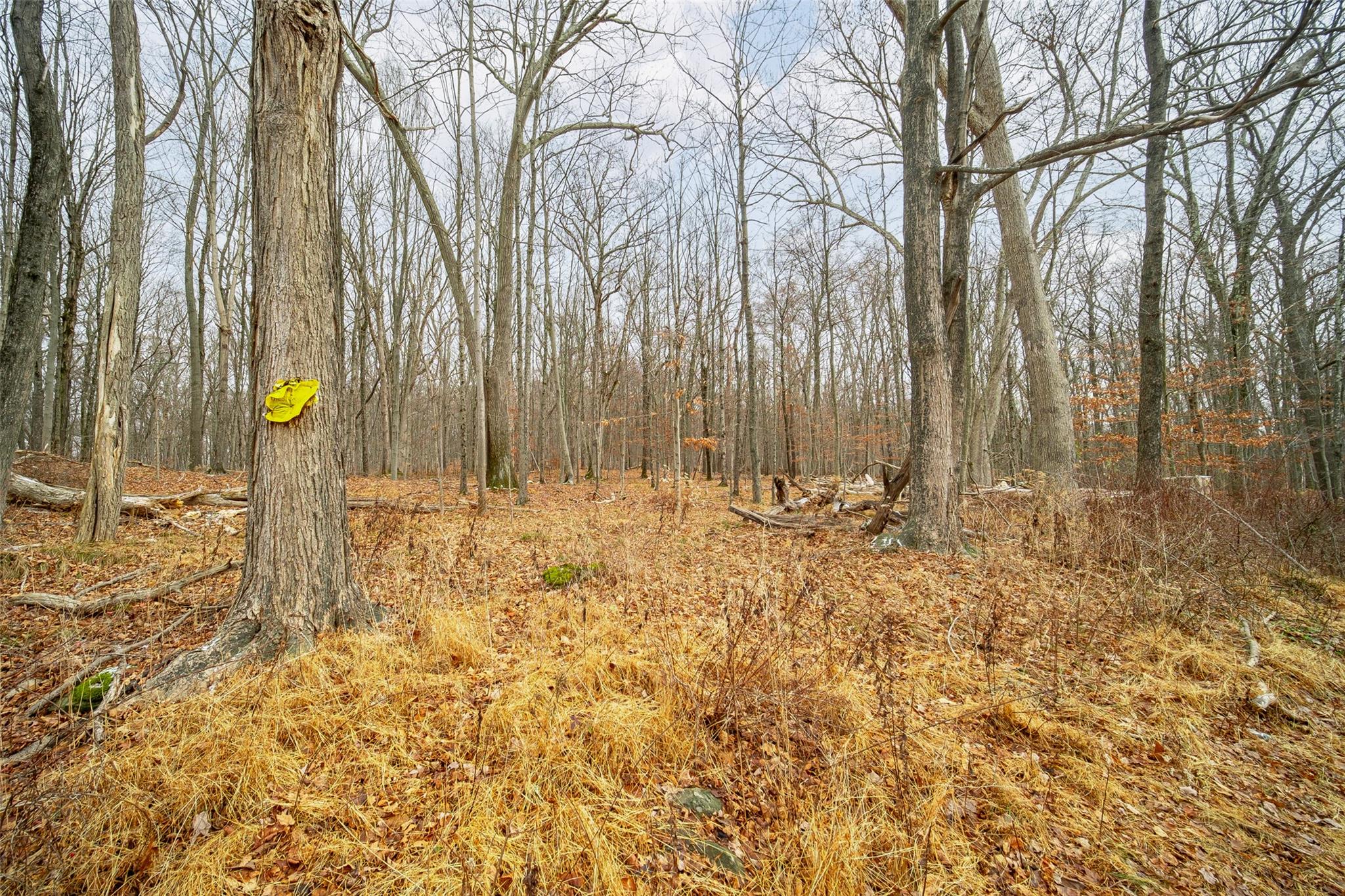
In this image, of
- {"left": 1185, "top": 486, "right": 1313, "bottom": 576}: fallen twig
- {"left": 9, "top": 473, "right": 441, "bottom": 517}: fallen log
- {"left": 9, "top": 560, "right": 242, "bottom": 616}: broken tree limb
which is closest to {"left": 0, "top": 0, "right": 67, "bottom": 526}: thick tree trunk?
{"left": 9, "top": 473, "right": 441, "bottom": 517}: fallen log

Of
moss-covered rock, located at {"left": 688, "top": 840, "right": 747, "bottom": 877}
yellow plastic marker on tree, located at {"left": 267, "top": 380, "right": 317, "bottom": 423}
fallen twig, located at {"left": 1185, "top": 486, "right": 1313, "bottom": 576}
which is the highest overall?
yellow plastic marker on tree, located at {"left": 267, "top": 380, "right": 317, "bottom": 423}

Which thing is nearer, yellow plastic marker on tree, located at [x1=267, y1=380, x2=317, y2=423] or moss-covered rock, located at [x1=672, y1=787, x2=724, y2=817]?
moss-covered rock, located at [x1=672, y1=787, x2=724, y2=817]

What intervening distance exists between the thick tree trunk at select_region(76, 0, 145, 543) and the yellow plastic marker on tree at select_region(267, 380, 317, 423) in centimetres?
422

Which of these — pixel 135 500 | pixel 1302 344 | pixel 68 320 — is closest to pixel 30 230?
pixel 135 500

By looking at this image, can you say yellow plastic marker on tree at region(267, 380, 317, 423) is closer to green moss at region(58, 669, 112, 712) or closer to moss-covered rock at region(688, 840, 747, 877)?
green moss at region(58, 669, 112, 712)

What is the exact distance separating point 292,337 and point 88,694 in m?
2.08

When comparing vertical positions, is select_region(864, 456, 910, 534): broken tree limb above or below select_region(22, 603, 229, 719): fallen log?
above

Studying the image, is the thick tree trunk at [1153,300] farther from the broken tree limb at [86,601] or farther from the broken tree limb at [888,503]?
the broken tree limb at [86,601]

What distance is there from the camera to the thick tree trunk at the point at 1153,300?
24.8ft


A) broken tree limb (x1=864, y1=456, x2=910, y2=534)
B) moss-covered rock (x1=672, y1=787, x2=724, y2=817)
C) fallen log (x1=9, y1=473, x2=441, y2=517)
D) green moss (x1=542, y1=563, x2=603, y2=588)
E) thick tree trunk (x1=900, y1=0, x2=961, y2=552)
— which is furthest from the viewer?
broken tree limb (x1=864, y1=456, x2=910, y2=534)

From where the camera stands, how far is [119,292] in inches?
212

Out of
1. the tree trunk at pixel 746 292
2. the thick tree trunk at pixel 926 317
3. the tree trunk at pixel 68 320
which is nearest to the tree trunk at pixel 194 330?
the tree trunk at pixel 68 320

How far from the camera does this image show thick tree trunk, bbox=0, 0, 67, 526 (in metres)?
4.68

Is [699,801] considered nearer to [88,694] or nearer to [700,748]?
[700,748]
